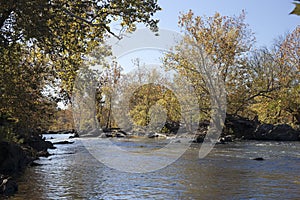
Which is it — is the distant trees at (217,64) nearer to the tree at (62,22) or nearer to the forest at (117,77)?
the forest at (117,77)

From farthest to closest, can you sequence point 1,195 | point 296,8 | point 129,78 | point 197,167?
point 129,78, point 197,167, point 1,195, point 296,8

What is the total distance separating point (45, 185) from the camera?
1244 centimetres

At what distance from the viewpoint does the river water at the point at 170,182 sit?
10828 millimetres

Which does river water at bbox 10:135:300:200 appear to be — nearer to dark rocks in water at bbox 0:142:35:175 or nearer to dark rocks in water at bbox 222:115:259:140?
dark rocks in water at bbox 0:142:35:175

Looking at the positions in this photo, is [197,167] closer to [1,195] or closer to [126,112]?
[1,195]

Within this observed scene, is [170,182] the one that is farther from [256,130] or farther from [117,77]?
[117,77]

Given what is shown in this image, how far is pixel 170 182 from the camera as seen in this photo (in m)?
12.9

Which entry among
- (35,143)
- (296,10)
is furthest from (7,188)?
(35,143)

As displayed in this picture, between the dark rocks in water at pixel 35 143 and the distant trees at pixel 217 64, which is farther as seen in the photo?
the distant trees at pixel 217 64

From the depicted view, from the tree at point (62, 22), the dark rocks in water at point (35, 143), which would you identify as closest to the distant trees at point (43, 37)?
the tree at point (62, 22)

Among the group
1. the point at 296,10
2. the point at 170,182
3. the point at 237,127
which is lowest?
the point at 170,182

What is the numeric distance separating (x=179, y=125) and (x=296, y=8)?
52.0 metres

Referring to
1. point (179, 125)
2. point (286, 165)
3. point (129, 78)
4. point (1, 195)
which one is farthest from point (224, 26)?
point (1, 195)

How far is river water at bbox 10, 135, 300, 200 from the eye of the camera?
10.8 meters
